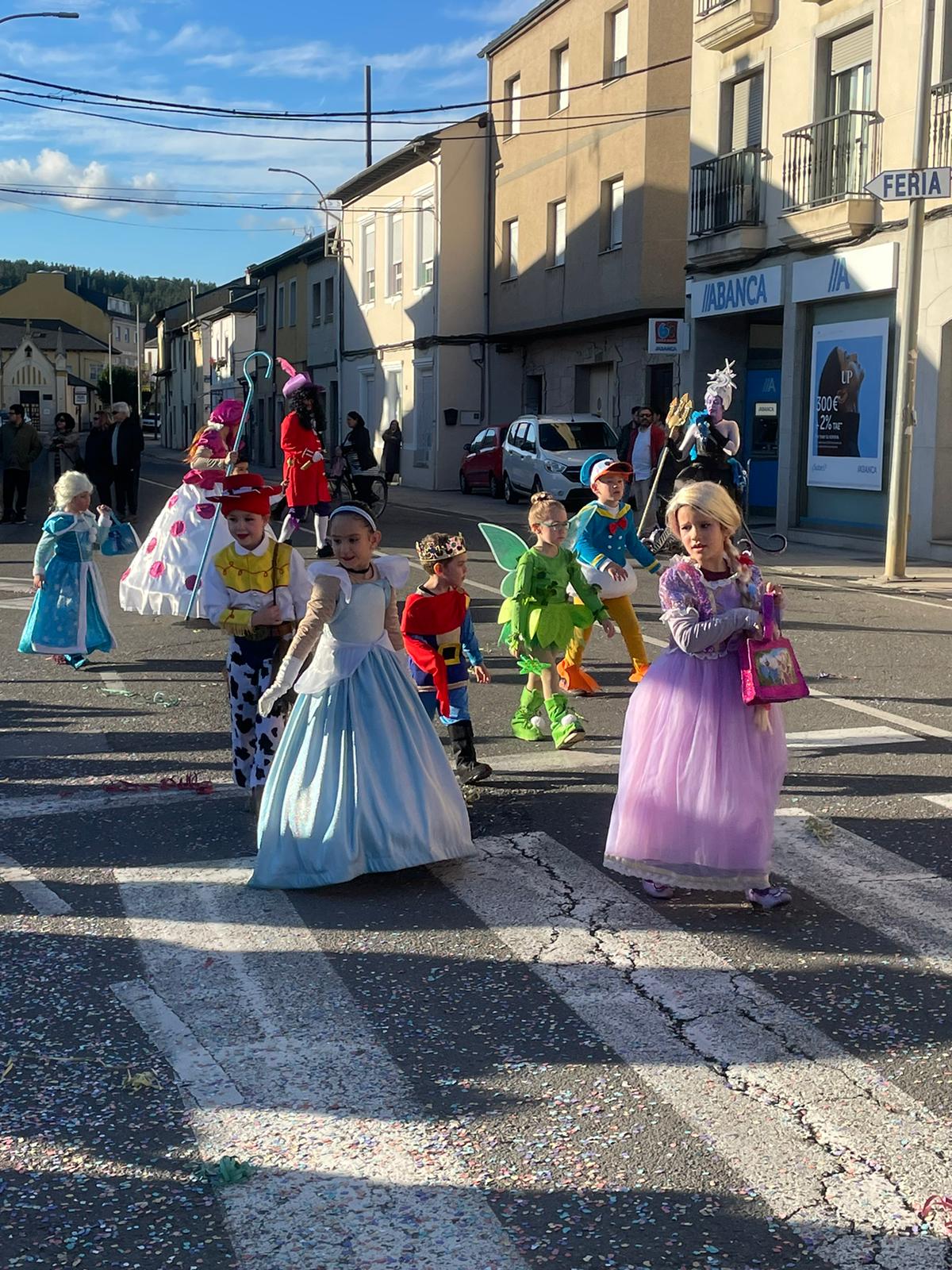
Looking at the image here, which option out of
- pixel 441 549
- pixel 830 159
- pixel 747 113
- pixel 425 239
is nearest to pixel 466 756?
pixel 441 549

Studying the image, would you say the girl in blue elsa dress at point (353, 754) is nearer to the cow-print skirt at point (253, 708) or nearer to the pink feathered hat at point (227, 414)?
the cow-print skirt at point (253, 708)

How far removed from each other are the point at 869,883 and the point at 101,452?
1813 centimetres

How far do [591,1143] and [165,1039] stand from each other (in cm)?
127

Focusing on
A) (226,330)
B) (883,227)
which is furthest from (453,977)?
(226,330)

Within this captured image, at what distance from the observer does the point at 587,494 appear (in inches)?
1011

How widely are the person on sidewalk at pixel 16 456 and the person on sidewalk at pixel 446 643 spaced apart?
57.4 ft

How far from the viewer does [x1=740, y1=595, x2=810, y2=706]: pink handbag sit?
485 cm

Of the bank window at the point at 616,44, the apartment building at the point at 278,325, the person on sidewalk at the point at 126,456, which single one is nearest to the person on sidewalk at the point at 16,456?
the person on sidewalk at the point at 126,456

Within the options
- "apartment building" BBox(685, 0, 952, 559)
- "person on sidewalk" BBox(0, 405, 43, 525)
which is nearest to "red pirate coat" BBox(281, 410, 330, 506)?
"apartment building" BBox(685, 0, 952, 559)

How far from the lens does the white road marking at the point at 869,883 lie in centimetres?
480

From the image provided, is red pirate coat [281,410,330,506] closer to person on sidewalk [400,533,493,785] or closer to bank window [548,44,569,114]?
person on sidewalk [400,533,493,785]

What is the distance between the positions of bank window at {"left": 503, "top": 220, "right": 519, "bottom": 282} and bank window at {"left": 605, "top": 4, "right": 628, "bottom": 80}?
592cm

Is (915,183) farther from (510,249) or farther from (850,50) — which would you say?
(510,249)

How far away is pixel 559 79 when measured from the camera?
31.8 metres
